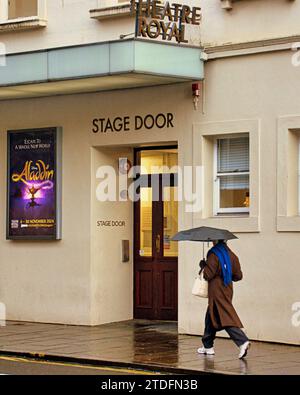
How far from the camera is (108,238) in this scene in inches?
804

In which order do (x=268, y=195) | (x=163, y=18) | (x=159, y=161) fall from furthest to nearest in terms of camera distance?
(x=159, y=161) → (x=163, y=18) → (x=268, y=195)

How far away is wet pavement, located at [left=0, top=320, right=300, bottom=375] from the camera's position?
15.1 meters

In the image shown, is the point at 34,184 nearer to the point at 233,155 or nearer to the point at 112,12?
the point at 112,12

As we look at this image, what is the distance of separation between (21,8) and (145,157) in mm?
3626

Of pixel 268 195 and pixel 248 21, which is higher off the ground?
pixel 248 21

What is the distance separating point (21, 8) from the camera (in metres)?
20.9

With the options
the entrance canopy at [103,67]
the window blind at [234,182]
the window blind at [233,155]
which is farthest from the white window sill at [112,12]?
the window blind at [234,182]

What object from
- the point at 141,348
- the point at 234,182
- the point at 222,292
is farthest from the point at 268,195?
the point at 141,348

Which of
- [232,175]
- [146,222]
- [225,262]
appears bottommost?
[225,262]

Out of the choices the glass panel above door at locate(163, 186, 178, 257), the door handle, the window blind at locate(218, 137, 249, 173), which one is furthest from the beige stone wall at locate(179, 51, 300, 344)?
the door handle

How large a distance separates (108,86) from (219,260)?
4908mm

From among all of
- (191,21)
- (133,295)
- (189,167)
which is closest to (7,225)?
(133,295)

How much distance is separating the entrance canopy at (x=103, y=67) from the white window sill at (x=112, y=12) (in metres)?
1.21

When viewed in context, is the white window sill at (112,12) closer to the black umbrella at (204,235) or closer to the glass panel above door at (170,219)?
the glass panel above door at (170,219)
